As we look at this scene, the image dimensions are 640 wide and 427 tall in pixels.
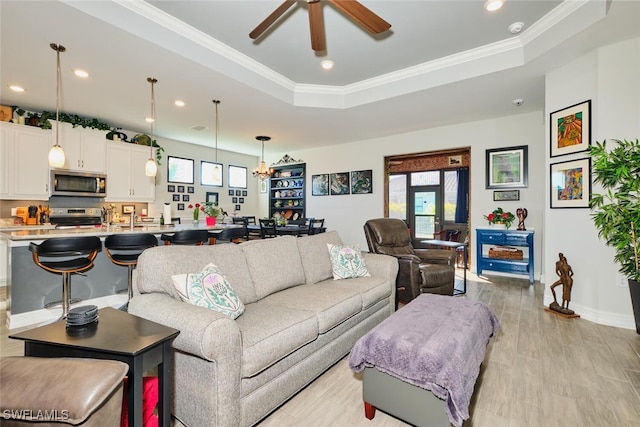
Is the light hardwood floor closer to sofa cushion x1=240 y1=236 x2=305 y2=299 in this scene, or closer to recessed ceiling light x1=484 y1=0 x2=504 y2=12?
sofa cushion x1=240 y1=236 x2=305 y2=299

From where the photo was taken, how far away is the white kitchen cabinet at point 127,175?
18.0 feet

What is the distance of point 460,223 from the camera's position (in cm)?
624

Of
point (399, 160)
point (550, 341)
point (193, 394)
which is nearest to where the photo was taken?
point (193, 394)

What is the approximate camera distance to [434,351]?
1.52 m

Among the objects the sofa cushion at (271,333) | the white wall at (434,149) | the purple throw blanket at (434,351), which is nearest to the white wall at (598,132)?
the white wall at (434,149)

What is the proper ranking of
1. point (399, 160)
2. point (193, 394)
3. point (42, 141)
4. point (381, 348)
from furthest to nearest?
point (399, 160)
point (42, 141)
point (381, 348)
point (193, 394)

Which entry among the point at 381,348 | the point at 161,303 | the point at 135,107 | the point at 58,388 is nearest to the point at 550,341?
the point at 381,348

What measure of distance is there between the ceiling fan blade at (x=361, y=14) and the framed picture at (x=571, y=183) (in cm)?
267

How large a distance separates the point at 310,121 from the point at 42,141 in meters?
4.31

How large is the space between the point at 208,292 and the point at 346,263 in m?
1.55

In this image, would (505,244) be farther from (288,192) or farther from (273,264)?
(288,192)

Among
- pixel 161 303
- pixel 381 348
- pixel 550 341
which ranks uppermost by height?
pixel 161 303

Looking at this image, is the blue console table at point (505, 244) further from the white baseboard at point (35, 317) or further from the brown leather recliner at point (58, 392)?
the white baseboard at point (35, 317)

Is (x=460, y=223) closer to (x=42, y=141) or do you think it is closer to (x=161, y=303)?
(x=161, y=303)
